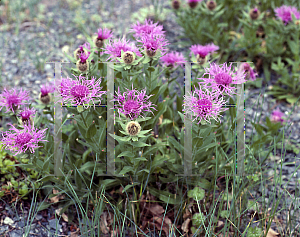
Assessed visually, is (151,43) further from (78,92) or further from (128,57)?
(78,92)

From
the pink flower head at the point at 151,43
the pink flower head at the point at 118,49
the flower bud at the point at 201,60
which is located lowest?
the flower bud at the point at 201,60

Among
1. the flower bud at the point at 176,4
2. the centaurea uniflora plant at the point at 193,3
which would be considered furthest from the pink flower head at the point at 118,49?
the flower bud at the point at 176,4

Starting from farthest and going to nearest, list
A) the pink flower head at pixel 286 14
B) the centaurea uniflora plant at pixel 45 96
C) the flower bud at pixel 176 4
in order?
the flower bud at pixel 176 4 < the pink flower head at pixel 286 14 < the centaurea uniflora plant at pixel 45 96

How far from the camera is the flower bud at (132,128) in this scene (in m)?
1.71

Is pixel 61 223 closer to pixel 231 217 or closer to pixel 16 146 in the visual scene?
pixel 16 146

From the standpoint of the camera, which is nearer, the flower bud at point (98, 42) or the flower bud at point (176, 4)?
the flower bud at point (98, 42)

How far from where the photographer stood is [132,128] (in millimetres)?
1706

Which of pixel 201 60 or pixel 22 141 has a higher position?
pixel 201 60

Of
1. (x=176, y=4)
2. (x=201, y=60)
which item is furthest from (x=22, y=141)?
(x=176, y=4)

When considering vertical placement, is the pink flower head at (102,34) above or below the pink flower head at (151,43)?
above

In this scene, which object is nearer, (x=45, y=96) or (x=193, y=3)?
(x=45, y=96)

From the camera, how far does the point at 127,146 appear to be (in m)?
1.91

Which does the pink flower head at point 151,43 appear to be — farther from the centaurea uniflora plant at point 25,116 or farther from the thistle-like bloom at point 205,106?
the centaurea uniflora plant at point 25,116

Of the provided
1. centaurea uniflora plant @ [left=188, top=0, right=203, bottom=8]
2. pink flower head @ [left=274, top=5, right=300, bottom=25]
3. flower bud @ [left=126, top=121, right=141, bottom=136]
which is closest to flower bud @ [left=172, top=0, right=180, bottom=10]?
centaurea uniflora plant @ [left=188, top=0, right=203, bottom=8]
